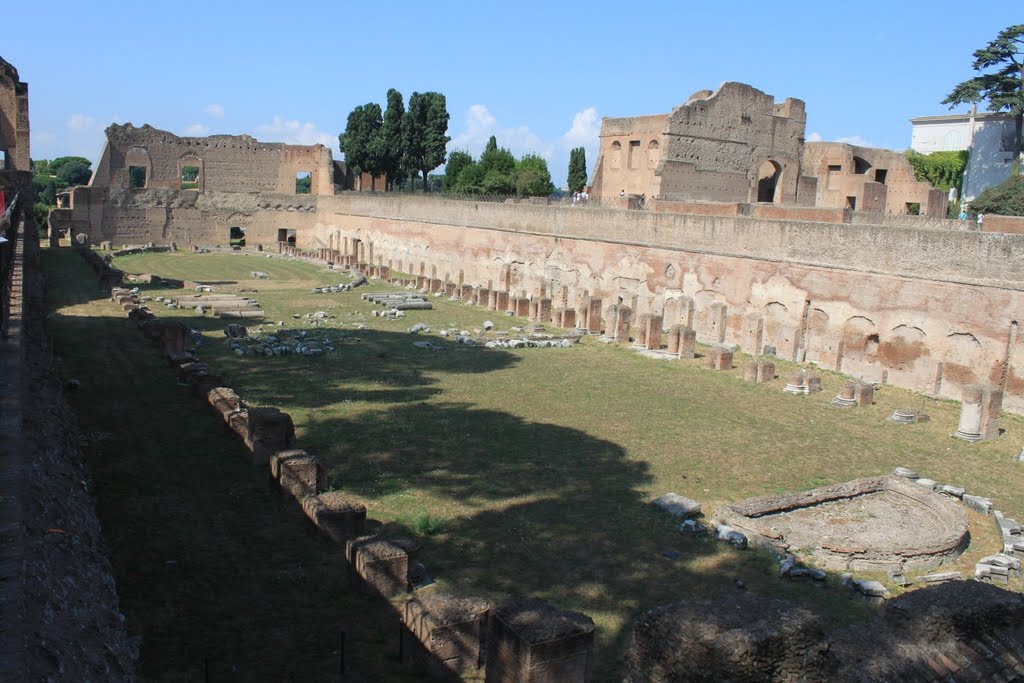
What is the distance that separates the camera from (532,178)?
47906 millimetres

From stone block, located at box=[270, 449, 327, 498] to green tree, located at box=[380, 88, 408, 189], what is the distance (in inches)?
1522

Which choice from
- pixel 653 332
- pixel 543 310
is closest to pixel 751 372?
pixel 653 332

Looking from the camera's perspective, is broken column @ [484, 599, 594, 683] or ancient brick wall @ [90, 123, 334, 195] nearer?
broken column @ [484, 599, 594, 683]

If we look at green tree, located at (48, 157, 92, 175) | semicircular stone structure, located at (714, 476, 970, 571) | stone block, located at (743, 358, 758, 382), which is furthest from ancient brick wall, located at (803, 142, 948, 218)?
green tree, located at (48, 157, 92, 175)

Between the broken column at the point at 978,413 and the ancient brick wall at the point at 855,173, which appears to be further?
the ancient brick wall at the point at 855,173

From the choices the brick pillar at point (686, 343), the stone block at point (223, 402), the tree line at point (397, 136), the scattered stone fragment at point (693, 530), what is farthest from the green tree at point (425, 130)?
the scattered stone fragment at point (693, 530)

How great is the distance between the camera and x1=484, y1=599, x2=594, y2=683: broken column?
4859 mm

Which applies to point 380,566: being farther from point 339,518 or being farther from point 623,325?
point 623,325

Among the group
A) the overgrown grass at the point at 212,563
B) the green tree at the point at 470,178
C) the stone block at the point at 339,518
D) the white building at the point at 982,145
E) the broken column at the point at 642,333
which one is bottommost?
the overgrown grass at the point at 212,563

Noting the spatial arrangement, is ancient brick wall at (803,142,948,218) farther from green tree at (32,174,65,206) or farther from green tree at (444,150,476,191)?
green tree at (32,174,65,206)

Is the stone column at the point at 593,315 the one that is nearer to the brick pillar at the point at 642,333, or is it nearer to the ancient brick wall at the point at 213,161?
the brick pillar at the point at 642,333

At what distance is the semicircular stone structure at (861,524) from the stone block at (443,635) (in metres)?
3.37

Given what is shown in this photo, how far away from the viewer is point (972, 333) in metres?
14.5

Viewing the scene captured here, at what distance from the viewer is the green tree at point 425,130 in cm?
4544
